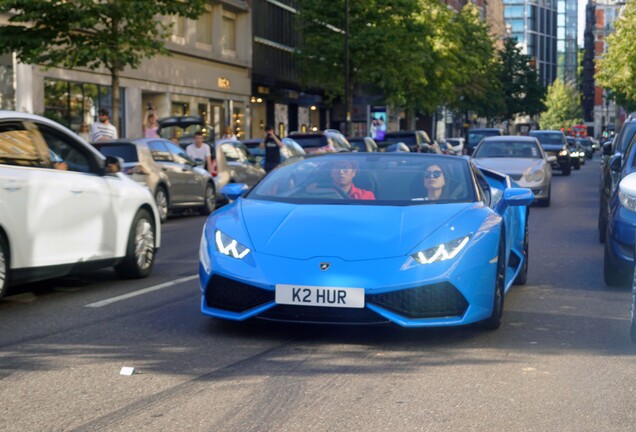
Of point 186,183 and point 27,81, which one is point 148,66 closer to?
point 27,81

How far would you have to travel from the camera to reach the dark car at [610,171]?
14523 mm

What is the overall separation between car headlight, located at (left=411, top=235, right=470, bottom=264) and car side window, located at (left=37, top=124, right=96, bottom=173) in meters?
3.77

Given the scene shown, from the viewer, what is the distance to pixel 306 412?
573 centimetres

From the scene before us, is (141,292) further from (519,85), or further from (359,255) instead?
(519,85)

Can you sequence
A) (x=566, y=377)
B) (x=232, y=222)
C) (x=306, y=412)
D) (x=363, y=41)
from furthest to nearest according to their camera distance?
(x=363, y=41) → (x=232, y=222) → (x=566, y=377) → (x=306, y=412)

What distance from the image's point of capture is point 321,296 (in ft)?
24.6

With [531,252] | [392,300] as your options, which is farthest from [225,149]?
[392,300]

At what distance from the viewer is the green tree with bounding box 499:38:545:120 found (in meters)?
114

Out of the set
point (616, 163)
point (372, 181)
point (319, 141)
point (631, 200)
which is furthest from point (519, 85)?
point (372, 181)

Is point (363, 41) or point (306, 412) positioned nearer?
point (306, 412)

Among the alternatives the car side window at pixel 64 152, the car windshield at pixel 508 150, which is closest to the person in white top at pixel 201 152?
the car windshield at pixel 508 150

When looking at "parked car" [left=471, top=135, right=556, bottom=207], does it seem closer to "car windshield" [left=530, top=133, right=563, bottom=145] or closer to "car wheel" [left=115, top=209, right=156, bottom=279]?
"car wheel" [left=115, top=209, right=156, bottom=279]

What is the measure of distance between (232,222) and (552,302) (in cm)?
308

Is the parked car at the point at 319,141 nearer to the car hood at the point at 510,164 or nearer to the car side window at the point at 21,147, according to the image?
the car hood at the point at 510,164
